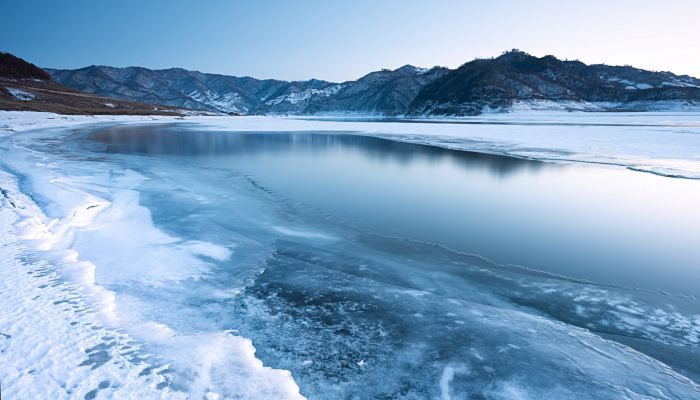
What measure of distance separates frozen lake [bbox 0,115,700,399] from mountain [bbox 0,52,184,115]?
7538 cm

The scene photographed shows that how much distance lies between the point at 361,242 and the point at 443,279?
179 cm

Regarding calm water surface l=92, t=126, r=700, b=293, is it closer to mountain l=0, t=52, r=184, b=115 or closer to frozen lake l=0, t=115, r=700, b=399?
frozen lake l=0, t=115, r=700, b=399

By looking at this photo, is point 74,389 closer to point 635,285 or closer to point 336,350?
point 336,350

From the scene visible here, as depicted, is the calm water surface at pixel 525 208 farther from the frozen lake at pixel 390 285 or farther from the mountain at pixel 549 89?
the mountain at pixel 549 89

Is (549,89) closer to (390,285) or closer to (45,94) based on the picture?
(45,94)

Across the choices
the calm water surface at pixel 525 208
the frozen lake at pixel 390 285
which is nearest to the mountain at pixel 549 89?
the calm water surface at pixel 525 208

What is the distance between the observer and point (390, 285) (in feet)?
16.1

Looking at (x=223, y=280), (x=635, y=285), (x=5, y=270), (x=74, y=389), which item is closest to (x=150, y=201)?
(x=5, y=270)

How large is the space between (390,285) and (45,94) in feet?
345

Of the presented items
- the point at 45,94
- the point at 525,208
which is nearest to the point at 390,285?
the point at 525,208

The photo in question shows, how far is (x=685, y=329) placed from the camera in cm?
400

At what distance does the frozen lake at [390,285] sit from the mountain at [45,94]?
7538 cm

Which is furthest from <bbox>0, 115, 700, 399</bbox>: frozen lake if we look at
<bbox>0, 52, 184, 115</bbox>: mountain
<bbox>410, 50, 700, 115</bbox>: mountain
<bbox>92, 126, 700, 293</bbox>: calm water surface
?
<bbox>410, 50, 700, 115</bbox>: mountain

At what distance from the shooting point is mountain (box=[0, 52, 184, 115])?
72.9 m
